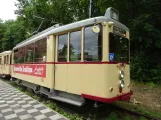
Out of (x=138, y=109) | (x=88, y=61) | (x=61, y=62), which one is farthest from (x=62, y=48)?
(x=138, y=109)

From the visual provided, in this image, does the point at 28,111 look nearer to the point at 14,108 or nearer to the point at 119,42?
the point at 14,108

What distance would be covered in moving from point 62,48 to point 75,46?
77 cm

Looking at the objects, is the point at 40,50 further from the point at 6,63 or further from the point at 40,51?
the point at 6,63

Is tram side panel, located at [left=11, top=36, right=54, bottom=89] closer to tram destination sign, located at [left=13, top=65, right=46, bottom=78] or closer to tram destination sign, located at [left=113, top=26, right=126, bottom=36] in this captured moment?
tram destination sign, located at [left=13, top=65, right=46, bottom=78]

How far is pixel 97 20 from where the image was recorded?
4.85m

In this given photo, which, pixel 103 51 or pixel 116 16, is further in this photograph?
pixel 116 16

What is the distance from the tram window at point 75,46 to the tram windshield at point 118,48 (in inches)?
40.8

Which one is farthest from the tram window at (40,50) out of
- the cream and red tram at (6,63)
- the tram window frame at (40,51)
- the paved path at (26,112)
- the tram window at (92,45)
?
the cream and red tram at (6,63)

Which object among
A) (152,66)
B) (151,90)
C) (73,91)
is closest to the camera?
(73,91)

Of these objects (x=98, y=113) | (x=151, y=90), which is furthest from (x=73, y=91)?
(x=151, y=90)

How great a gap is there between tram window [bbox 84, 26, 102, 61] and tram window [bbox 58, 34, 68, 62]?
3.58ft

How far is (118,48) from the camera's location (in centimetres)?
526

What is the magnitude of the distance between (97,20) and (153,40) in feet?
22.9

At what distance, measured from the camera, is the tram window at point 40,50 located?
23.1ft
